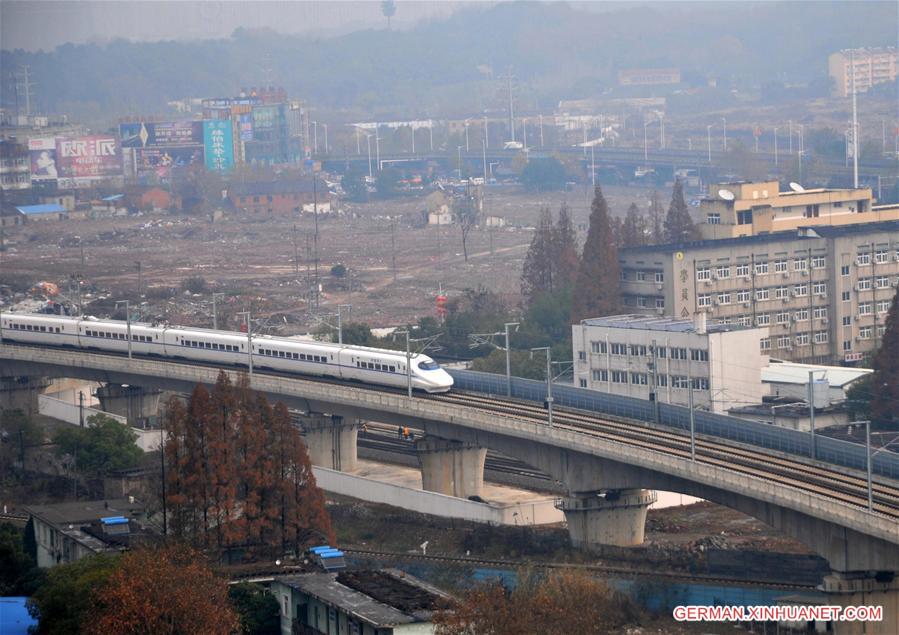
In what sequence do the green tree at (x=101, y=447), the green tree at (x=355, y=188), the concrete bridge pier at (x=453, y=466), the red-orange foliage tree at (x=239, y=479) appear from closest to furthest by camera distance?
the red-orange foliage tree at (x=239, y=479) → the concrete bridge pier at (x=453, y=466) → the green tree at (x=101, y=447) → the green tree at (x=355, y=188)

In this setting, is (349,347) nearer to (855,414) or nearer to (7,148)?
(855,414)

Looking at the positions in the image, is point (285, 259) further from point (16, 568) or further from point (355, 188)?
point (16, 568)

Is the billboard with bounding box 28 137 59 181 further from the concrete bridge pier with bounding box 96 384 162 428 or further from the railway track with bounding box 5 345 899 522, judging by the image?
the railway track with bounding box 5 345 899 522

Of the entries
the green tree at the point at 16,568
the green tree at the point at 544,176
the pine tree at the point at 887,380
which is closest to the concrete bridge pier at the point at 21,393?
the green tree at the point at 16,568

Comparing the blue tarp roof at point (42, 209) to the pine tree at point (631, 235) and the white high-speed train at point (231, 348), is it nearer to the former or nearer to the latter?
the pine tree at point (631, 235)

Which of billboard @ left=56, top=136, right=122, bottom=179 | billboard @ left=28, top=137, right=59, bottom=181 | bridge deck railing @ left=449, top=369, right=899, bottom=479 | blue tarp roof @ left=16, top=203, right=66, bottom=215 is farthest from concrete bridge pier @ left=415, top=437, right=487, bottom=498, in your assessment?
billboard @ left=56, top=136, right=122, bottom=179

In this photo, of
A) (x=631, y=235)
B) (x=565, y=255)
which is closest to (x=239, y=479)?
(x=631, y=235)
